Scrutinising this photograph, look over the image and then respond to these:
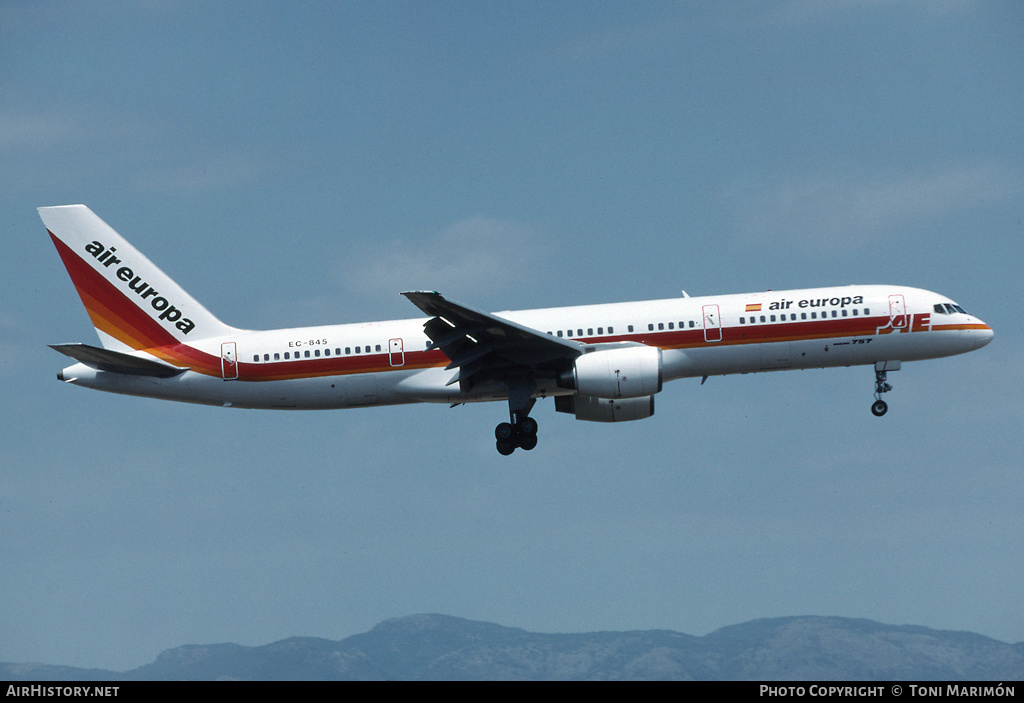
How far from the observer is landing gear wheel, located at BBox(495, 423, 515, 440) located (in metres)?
41.8

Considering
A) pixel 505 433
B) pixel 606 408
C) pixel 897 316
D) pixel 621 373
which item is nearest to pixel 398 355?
pixel 505 433

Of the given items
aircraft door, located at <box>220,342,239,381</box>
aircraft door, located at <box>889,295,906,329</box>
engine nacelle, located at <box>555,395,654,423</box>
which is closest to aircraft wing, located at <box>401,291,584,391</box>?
engine nacelle, located at <box>555,395,654,423</box>

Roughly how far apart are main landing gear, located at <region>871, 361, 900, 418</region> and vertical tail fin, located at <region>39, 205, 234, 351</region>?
2450cm

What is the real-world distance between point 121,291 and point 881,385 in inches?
1168

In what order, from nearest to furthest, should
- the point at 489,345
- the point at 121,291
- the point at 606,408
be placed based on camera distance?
the point at 489,345, the point at 606,408, the point at 121,291

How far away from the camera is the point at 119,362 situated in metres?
41.9

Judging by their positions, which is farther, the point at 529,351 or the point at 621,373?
the point at 529,351

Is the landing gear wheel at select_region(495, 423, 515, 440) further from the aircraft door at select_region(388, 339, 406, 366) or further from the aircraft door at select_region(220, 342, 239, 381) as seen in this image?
the aircraft door at select_region(220, 342, 239, 381)

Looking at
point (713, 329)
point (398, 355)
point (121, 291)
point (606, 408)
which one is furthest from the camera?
point (121, 291)

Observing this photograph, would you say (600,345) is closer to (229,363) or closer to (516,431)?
(516,431)

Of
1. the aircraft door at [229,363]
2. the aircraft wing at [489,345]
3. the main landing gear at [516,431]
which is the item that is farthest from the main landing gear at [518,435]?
the aircraft door at [229,363]
